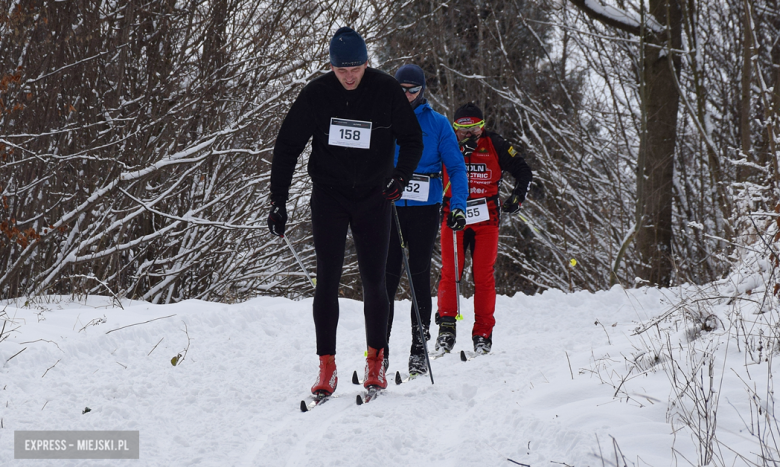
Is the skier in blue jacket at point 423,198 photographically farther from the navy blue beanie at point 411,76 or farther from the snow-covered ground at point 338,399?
the snow-covered ground at point 338,399

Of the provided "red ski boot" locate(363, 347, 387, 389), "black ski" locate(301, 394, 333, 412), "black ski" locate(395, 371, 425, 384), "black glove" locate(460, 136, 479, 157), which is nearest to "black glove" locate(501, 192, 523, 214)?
"black glove" locate(460, 136, 479, 157)

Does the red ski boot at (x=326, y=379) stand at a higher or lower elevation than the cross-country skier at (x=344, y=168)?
lower

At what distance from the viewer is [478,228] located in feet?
16.4

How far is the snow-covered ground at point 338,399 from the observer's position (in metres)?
2.54

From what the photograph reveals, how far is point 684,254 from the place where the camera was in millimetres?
10898

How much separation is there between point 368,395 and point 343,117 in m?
1.50

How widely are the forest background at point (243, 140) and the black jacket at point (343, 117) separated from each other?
8.00ft

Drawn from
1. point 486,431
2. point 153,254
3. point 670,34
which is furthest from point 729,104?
point 486,431

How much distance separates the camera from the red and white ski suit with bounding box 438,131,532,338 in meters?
4.92

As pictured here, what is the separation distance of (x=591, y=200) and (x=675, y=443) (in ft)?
31.5

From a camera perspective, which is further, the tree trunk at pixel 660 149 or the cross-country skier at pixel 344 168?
the tree trunk at pixel 660 149

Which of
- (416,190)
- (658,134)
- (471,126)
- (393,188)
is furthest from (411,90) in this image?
(658,134)

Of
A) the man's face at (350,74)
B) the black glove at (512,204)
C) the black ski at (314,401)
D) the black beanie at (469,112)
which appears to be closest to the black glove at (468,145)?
the black beanie at (469,112)

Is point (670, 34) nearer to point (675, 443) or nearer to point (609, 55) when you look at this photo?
point (609, 55)
